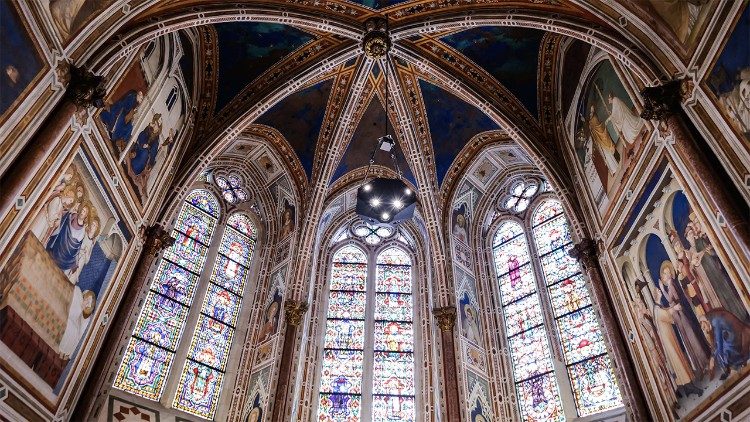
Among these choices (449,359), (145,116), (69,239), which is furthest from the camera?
(449,359)

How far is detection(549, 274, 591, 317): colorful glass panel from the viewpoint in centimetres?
1403

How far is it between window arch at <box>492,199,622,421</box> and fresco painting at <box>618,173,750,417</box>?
9.08 ft

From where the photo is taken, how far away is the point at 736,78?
795cm

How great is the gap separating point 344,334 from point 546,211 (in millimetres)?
6951

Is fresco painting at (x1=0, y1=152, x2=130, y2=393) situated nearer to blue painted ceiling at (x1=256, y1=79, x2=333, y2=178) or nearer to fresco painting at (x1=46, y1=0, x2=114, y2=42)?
fresco painting at (x1=46, y1=0, x2=114, y2=42)

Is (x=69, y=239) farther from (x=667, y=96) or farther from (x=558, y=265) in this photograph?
(x=558, y=265)

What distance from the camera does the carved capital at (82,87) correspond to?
9148 millimetres

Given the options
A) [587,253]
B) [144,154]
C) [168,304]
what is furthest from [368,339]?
[144,154]

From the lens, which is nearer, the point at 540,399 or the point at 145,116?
the point at 145,116

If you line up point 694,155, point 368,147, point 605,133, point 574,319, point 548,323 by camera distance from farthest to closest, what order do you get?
1. point 368,147
2. point 548,323
3. point 574,319
4. point 605,133
5. point 694,155

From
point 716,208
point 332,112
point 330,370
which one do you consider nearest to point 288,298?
point 330,370

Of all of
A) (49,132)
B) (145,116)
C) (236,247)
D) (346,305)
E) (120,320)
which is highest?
(236,247)

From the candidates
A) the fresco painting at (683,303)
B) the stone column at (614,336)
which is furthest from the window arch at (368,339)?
the fresco painting at (683,303)

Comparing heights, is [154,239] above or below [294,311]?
above
